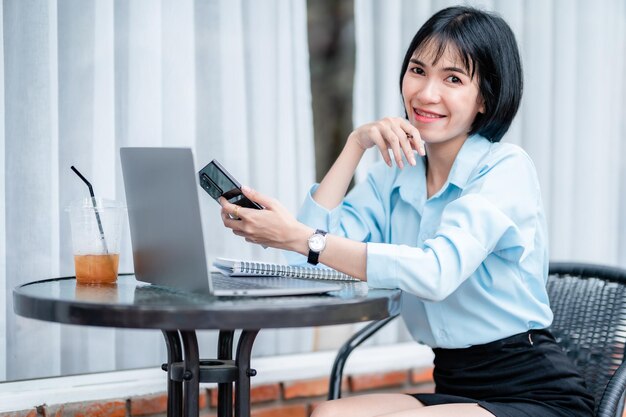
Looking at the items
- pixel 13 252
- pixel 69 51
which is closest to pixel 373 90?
pixel 69 51

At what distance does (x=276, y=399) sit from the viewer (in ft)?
8.75

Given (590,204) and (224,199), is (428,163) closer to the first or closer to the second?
(224,199)

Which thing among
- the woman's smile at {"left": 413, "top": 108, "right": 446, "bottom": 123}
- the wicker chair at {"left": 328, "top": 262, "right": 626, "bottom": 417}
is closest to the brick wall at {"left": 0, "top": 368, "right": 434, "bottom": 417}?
the wicker chair at {"left": 328, "top": 262, "right": 626, "bottom": 417}

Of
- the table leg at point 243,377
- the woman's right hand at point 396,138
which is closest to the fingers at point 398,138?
the woman's right hand at point 396,138

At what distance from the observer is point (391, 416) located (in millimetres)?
1697

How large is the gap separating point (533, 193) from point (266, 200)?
591mm

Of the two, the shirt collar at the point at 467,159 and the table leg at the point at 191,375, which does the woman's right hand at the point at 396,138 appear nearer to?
the shirt collar at the point at 467,159

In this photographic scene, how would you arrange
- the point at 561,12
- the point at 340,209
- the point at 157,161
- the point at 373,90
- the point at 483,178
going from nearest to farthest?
the point at 157,161
the point at 483,178
the point at 340,209
the point at 373,90
the point at 561,12

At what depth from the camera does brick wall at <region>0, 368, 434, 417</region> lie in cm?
233

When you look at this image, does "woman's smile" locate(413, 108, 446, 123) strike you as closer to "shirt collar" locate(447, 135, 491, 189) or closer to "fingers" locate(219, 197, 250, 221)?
"shirt collar" locate(447, 135, 491, 189)

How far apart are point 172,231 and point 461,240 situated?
54 cm

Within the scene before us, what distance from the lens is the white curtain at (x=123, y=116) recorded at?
228 cm

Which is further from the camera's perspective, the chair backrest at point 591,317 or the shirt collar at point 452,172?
the chair backrest at point 591,317

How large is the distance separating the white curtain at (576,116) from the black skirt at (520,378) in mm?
1061
